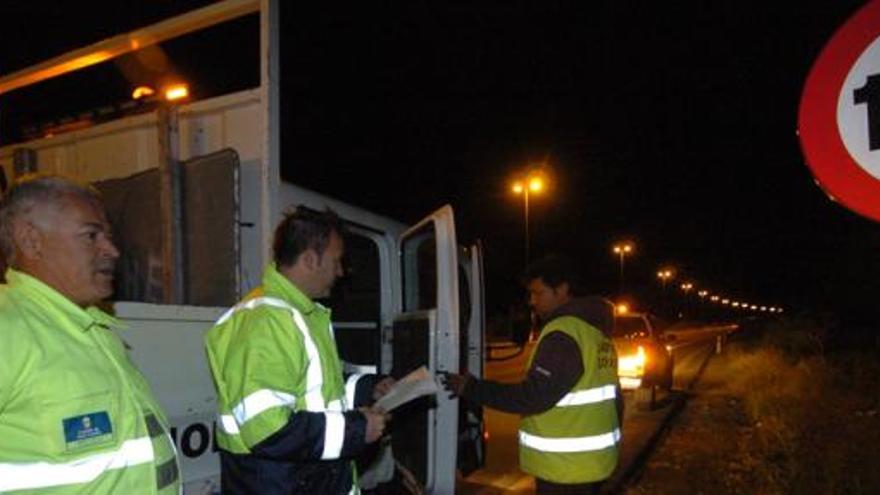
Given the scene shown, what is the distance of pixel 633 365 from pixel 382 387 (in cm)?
1014

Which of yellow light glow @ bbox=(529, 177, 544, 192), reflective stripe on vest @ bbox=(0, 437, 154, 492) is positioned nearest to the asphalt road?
reflective stripe on vest @ bbox=(0, 437, 154, 492)

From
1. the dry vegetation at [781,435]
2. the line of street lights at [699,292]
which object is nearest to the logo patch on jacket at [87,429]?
the dry vegetation at [781,435]

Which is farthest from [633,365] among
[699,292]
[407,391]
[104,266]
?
[699,292]

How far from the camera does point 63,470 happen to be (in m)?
1.75

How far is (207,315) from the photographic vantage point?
298 centimetres

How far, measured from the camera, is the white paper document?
2.77m

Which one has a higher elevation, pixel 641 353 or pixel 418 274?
pixel 418 274

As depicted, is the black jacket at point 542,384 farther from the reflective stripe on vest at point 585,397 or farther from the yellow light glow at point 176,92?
the yellow light glow at point 176,92

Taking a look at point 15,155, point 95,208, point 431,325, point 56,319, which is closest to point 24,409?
point 56,319

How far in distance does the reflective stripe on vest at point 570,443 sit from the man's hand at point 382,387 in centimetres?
106

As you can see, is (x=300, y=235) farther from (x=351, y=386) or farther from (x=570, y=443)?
(x=570, y=443)

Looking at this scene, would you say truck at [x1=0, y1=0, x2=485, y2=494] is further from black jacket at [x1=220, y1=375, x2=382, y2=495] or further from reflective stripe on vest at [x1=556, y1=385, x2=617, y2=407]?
reflective stripe on vest at [x1=556, y1=385, x2=617, y2=407]

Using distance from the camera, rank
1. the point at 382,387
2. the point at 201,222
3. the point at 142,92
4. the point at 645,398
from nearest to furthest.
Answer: the point at 382,387 → the point at 201,222 → the point at 142,92 → the point at 645,398

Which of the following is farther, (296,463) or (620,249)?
(620,249)
